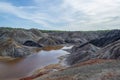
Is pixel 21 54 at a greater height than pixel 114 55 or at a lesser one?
lesser

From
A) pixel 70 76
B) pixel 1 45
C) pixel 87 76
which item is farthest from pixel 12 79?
pixel 1 45

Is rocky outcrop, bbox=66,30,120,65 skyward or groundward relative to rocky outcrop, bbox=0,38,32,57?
skyward

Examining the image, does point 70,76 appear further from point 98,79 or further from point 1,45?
point 1,45

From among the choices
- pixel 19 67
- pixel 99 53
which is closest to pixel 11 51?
pixel 19 67

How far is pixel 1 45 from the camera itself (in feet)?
295

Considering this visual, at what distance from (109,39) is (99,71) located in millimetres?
63461

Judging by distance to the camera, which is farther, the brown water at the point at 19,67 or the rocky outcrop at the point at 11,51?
the rocky outcrop at the point at 11,51

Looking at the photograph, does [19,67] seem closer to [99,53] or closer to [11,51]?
[99,53]

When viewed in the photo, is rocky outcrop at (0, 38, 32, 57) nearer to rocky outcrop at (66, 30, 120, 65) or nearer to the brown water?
the brown water

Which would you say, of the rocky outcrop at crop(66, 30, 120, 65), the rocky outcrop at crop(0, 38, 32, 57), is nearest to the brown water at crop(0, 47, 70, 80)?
the rocky outcrop at crop(66, 30, 120, 65)

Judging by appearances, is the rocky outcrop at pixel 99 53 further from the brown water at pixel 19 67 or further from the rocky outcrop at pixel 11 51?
the rocky outcrop at pixel 11 51

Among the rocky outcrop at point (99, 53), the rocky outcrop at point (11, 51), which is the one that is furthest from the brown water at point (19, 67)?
the rocky outcrop at point (11, 51)

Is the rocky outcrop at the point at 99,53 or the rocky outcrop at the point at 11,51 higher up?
the rocky outcrop at the point at 99,53

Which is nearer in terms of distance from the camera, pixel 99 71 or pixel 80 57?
pixel 99 71
